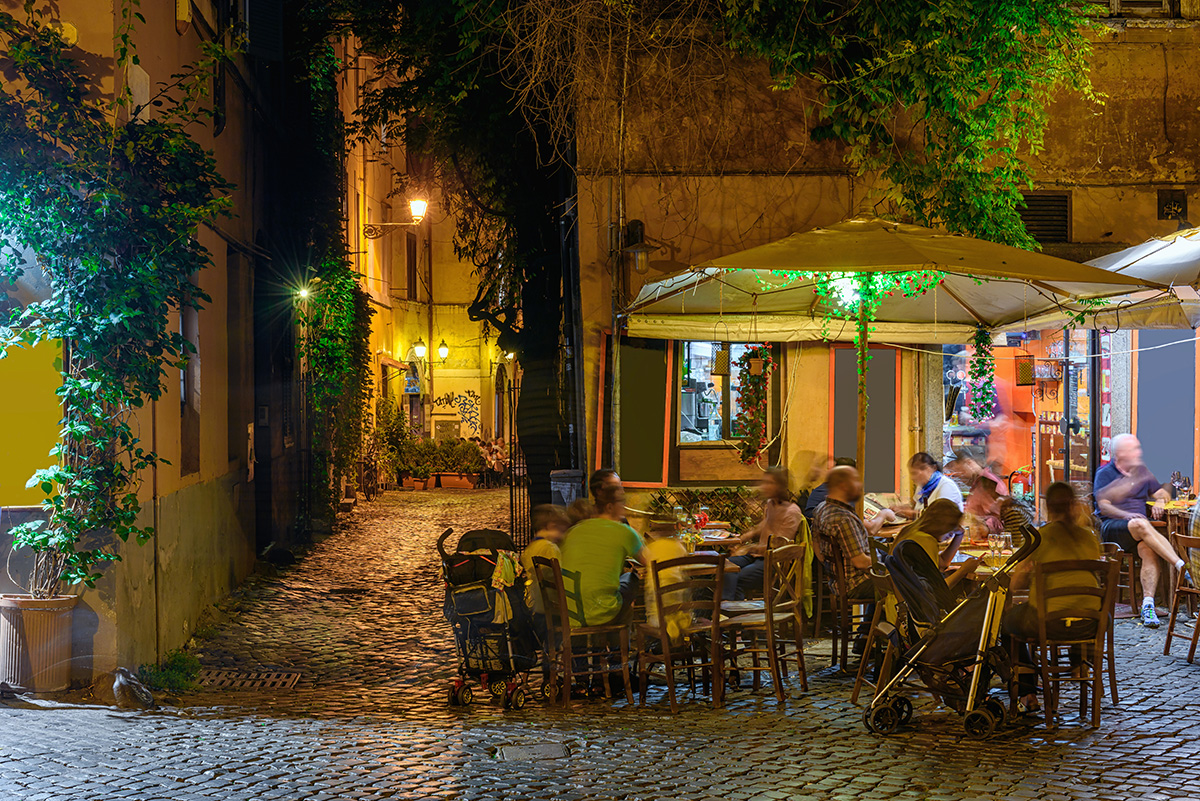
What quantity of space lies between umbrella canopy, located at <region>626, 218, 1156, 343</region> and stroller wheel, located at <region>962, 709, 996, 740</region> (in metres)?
2.79

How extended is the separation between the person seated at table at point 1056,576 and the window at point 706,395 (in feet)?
16.0

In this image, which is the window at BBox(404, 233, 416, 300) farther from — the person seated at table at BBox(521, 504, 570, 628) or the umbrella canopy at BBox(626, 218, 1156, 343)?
the person seated at table at BBox(521, 504, 570, 628)

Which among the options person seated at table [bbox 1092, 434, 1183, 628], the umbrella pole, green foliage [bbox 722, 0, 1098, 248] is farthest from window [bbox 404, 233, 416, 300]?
the umbrella pole

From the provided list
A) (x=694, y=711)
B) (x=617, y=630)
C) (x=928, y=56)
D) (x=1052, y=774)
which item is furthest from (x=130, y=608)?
(x=928, y=56)

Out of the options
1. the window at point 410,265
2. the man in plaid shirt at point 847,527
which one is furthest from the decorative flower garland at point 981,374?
the window at point 410,265

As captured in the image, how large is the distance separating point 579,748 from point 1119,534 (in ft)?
20.0

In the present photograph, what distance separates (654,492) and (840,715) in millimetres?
4761

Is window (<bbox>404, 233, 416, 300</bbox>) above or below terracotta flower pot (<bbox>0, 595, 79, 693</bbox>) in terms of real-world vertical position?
above

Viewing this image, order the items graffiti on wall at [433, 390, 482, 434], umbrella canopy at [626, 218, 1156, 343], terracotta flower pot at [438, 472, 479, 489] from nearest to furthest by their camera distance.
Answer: umbrella canopy at [626, 218, 1156, 343] → terracotta flower pot at [438, 472, 479, 489] → graffiti on wall at [433, 390, 482, 434]

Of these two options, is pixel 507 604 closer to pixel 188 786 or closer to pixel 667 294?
pixel 188 786

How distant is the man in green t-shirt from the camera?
708 cm

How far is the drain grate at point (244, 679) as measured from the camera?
8062 millimetres

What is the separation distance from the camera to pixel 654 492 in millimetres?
11211

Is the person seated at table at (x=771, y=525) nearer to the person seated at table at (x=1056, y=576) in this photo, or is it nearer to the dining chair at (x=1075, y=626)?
the person seated at table at (x=1056, y=576)
